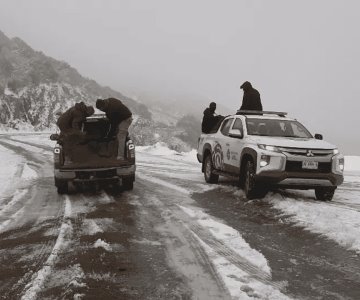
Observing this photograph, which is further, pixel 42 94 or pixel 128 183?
pixel 42 94

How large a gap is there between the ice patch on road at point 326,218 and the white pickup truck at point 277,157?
413 mm

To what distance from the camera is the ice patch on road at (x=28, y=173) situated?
1212 cm

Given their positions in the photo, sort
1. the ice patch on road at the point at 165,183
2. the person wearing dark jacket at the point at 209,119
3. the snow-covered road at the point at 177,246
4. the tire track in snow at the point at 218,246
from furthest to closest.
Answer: the person wearing dark jacket at the point at 209,119 < the ice patch on road at the point at 165,183 < the tire track in snow at the point at 218,246 < the snow-covered road at the point at 177,246

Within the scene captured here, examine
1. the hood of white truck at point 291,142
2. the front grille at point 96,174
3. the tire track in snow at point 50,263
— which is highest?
the hood of white truck at point 291,142

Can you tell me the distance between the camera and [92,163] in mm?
9250

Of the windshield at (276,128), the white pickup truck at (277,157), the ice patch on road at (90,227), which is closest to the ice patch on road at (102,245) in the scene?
the ice patch on road at (90,227)

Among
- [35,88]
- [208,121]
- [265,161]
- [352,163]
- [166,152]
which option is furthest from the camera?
[35,88]

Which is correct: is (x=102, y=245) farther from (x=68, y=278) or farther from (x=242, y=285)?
(x=242, y=285)

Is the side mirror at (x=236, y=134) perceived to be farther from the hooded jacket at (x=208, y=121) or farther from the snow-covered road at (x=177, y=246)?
the hooded jacket at (x=208, y=121)

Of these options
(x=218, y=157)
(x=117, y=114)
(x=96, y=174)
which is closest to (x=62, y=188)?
(x=96, y=174)

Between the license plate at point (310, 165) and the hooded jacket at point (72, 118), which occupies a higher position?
the hooded jacket at point (72, 118)

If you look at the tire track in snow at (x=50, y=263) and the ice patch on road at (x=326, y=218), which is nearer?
the tire track in snow at (x=50, y=263)

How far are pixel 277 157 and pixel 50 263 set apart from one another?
4.73 meters

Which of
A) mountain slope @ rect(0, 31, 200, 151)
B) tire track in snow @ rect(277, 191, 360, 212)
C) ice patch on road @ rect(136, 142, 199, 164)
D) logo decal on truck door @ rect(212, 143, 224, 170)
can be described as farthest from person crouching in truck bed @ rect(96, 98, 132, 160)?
mountain slope @ rect(0, 31, 200, 151)
